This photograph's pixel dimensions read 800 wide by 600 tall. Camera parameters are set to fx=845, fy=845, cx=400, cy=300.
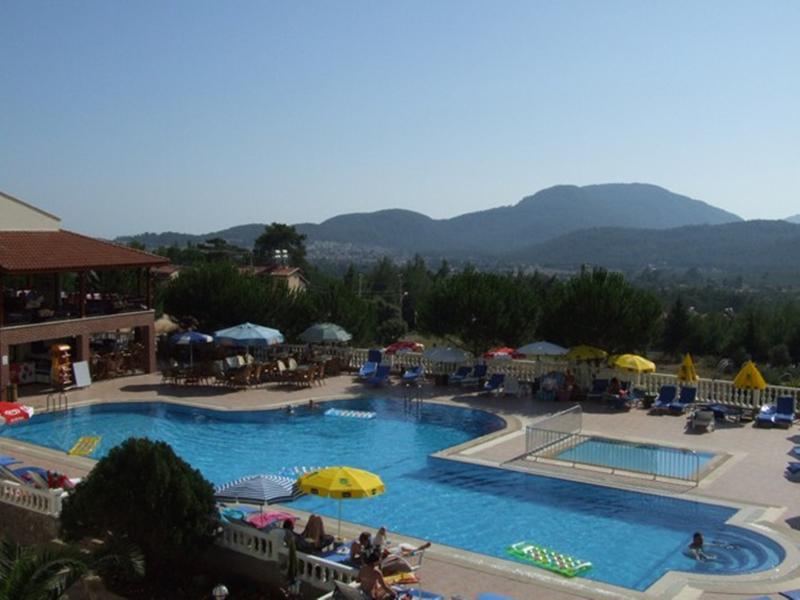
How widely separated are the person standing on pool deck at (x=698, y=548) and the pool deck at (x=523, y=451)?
142 cm

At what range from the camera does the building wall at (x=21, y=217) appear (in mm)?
29484

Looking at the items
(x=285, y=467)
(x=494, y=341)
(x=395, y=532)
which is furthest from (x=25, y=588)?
(x=494, y=341)

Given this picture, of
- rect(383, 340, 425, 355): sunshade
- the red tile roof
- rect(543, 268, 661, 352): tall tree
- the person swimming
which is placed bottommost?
the person swimming

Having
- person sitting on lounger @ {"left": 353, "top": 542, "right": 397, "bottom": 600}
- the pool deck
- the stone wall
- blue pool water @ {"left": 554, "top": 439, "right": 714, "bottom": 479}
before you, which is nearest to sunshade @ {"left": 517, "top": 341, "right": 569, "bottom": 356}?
the pool deck

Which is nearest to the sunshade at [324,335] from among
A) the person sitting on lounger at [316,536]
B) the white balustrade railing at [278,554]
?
the white balustrade railing at [278,554]

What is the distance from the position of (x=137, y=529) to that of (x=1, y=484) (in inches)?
195

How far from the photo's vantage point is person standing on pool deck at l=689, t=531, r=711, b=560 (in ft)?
43.3

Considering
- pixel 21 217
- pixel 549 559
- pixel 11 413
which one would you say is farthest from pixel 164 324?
pixel 549 559

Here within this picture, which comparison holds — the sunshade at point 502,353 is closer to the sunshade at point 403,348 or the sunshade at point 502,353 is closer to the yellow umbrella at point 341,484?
the sunshade at point 403,348

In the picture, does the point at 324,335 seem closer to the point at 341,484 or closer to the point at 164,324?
the point at 164,324

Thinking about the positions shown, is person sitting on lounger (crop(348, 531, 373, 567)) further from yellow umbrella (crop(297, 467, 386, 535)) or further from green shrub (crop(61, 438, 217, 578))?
green shrub (crop(61, 438, 217, 578))

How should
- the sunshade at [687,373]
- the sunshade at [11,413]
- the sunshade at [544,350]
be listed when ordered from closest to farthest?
the sunshade at [11,413]
the sunshade at [687,373]
the sunshade at [544,350]

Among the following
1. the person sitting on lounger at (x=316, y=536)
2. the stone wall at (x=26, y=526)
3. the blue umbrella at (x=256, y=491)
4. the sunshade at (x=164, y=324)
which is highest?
the sunshade at (x=164, y=324)

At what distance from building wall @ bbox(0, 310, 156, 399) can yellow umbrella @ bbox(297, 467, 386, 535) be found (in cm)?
1583
